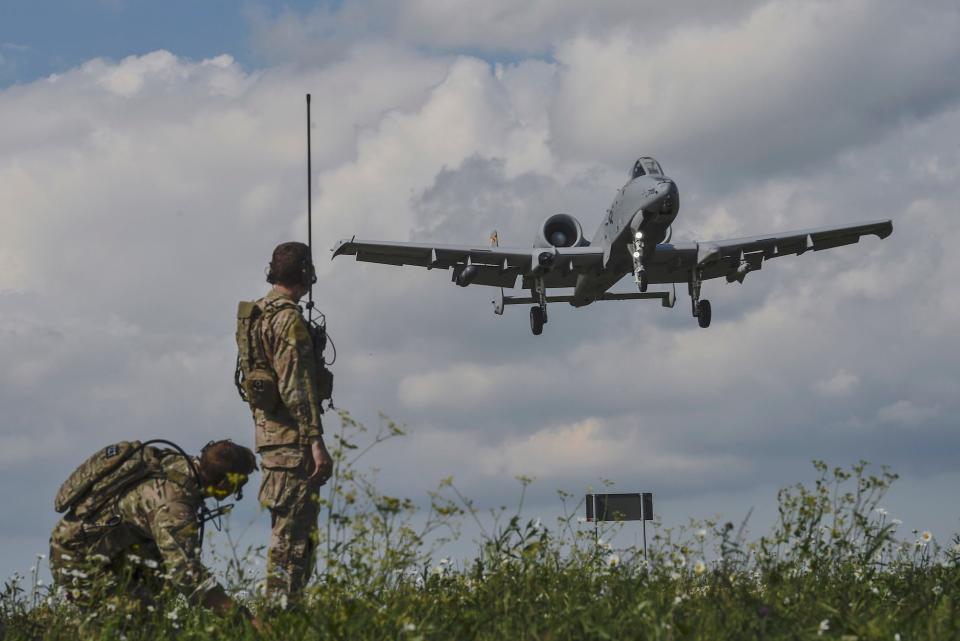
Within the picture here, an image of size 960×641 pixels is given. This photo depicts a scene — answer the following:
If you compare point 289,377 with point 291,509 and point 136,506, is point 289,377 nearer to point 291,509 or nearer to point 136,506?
point 291,509

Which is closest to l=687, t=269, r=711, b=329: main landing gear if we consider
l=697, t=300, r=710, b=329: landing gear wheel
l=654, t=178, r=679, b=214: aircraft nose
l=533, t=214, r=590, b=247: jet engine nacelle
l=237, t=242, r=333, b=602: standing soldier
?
l=697, t=300, r=710, b=329: landing gear wheel

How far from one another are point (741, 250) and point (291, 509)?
102 feet

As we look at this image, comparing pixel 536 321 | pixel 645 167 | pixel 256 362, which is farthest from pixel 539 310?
pixel 256 362

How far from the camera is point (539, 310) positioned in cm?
3675

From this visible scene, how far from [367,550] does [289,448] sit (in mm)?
1545

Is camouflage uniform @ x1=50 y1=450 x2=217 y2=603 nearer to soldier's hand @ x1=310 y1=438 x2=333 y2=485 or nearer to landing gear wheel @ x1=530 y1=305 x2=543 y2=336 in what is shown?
soldier's hand @ x1=310 y1=438 x2=333 y2=485

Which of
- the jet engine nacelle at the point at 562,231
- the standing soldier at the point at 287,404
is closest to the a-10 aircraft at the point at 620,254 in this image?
the jet engine nacelle at the point at 562,231

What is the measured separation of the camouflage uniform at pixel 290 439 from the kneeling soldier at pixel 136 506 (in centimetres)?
35

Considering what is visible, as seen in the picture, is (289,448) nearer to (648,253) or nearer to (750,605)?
(750,605)

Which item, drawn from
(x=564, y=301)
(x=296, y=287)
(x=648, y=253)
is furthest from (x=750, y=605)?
(x=564, y=301)

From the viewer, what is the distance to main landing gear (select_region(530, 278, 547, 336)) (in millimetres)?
34281

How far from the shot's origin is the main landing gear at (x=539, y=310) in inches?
1350

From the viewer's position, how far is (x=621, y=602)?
5.19 metres

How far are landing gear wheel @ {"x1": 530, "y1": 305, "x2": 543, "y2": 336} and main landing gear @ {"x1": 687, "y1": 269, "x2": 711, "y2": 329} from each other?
523 cm
